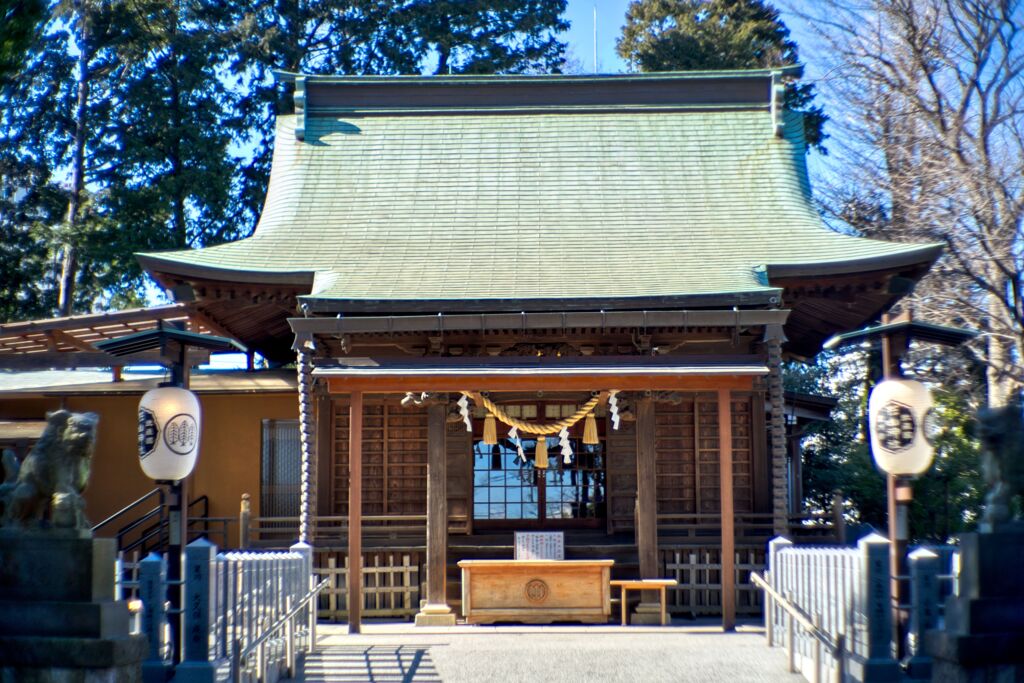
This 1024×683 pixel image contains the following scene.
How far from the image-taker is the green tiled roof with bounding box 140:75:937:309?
46.3 ft

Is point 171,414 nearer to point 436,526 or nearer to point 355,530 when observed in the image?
point 355,530

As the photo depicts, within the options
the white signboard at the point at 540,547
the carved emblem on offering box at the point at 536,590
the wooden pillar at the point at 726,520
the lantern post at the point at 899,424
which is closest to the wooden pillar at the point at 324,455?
the white signboard at the point at 540,547

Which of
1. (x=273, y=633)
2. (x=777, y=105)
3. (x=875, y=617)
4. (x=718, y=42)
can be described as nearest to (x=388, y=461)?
(x=273, y=633)

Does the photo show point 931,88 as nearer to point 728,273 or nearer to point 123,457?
point 728,273

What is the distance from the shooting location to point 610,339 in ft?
48.9

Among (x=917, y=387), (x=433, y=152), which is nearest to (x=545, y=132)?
(x=433, y=152)

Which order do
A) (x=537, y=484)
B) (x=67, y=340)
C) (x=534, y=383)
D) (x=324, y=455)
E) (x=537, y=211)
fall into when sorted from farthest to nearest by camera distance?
1. (x=67, y=340)
2. (x=537, y=211)
3. (x=537, y=484)
4. (x=324, y=455)
5. (x=534, y=383)

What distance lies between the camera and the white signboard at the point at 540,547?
13.7 meters

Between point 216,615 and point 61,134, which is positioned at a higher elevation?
point 61,134

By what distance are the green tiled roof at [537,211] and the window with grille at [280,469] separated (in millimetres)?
2929

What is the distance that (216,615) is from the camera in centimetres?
845

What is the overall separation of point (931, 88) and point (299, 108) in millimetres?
11407

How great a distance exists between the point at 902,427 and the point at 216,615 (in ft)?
17.7

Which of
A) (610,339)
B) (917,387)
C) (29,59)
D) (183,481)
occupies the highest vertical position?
(29,59)
